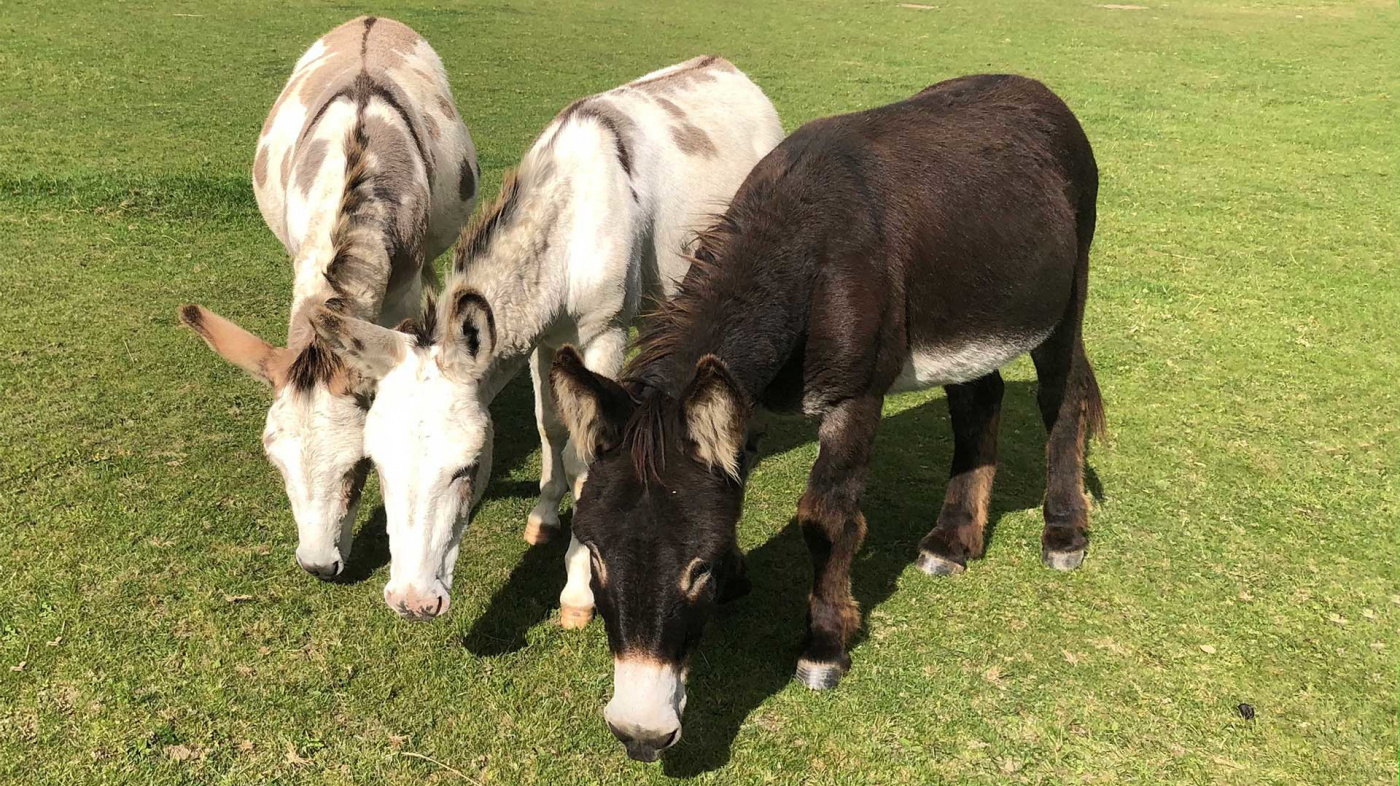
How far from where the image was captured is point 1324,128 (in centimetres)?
1307

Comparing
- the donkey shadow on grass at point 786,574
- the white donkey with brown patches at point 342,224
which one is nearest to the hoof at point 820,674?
the donkey shadow on grass at point 786,574

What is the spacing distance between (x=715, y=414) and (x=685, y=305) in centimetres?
61

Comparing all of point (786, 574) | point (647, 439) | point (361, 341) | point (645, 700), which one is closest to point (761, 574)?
point (786, 574)

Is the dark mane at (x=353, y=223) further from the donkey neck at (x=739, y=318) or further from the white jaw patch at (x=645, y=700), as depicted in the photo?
the white jaw patch at (x=645, y=700)

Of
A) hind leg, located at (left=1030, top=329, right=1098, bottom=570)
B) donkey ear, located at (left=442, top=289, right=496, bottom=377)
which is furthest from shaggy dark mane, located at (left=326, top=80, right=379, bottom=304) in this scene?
hind leg, located at (left=1030, top=329, right=1098, bottom=570)

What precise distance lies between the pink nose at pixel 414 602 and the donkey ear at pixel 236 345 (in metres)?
1.01

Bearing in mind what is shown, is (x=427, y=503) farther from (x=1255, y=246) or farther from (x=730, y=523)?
(x=1255, y=246)

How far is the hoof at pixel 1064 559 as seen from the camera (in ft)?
14.1

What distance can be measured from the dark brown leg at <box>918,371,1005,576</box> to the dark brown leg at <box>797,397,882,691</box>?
0.81 m

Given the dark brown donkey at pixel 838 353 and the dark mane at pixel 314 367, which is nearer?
the dark brown donkey at pixel 838 353

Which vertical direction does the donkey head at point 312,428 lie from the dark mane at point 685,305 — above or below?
below

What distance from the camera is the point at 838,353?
3.13 m

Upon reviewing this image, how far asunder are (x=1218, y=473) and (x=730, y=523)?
3.56 metres

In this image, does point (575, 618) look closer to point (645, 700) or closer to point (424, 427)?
point (424, 427)
